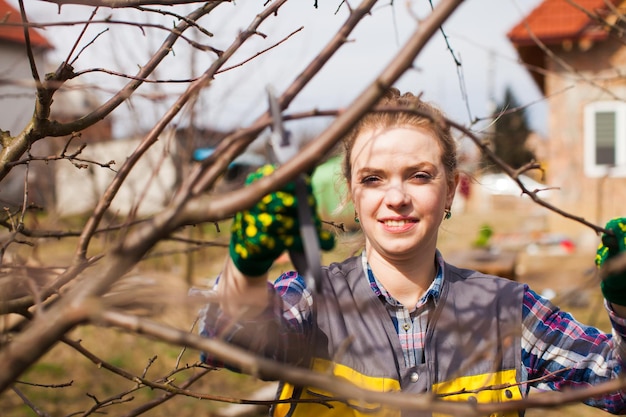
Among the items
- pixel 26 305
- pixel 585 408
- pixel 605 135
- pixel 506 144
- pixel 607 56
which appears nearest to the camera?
pixel 26 305

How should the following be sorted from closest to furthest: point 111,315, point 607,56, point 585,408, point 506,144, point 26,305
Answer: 1. point 111,315
2. point 26,305
3. point 585,408
4. point 607,56
5. point 506,144

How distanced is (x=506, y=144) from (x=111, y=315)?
122ft

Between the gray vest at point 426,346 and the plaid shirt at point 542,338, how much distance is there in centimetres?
3

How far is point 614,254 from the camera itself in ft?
4.79

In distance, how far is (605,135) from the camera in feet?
35.8

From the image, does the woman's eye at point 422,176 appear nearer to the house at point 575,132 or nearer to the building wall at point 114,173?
the building wall at point 114,173

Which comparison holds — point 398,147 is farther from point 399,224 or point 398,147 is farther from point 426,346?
point 426,346

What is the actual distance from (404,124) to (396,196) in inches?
7.8

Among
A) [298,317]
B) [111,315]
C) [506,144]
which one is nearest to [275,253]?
[111,315]

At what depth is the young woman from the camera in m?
1.53

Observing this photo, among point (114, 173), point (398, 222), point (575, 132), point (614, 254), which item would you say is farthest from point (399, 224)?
point (575, 132)

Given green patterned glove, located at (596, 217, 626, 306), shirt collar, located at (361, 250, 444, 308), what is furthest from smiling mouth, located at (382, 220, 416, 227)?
green patterned glove, located at (596, 217, 626, 306)

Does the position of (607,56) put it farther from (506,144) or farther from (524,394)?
(506,144)

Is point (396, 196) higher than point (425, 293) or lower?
higher
